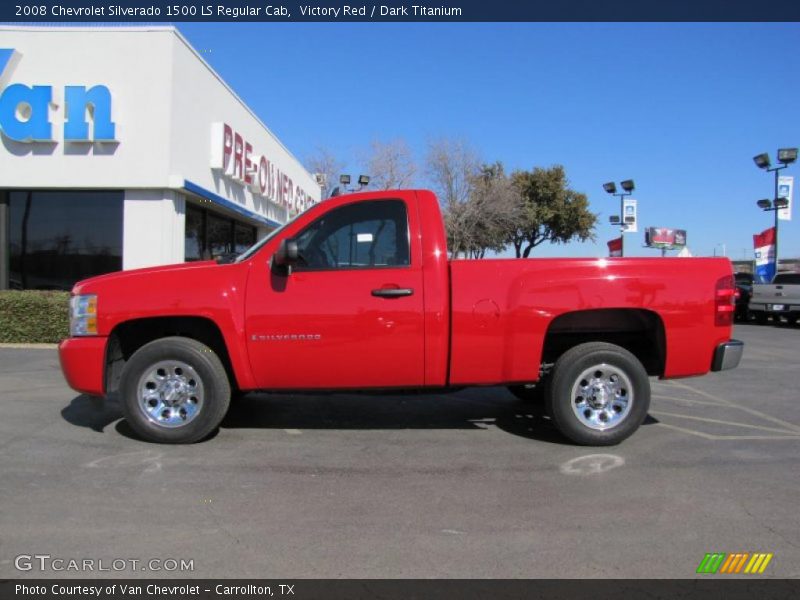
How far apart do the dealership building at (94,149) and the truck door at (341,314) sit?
325 inches

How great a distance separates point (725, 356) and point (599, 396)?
43.9 inches

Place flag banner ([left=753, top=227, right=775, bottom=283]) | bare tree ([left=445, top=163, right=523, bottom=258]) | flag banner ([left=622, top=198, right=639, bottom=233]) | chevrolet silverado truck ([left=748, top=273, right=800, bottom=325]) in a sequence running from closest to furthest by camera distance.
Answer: chevrolet silverado truck ([left=748, top=273, right=800, bottom=325])
flag banner ([left=753, top=227, right=775, bottom=283])
flag banner ([left=622, top=198, right=639, bottom=233])
bare tree ([left=445, top=163, right=523, bottom=258])

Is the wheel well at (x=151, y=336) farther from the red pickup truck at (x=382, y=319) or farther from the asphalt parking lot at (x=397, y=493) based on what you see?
the asphalt parking lot at (x=397, y=493)

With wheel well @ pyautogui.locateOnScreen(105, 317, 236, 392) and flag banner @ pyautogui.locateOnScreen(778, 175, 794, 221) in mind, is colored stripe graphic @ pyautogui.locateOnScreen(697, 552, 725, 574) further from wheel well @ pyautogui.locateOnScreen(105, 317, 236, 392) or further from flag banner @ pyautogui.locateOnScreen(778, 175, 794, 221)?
flag banner @ pyautogui.locateOnScreen(778, 175, 794, 221)

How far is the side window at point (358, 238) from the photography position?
5055 millimetres

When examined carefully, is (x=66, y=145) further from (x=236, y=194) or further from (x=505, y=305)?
(x=505, y=305)

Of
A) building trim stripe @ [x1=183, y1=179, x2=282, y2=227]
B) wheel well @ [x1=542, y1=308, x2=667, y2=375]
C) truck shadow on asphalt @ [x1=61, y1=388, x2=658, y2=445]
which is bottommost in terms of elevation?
truck shadow on asphalt @ [x1=61, y1=388, x2=658, y2=445]

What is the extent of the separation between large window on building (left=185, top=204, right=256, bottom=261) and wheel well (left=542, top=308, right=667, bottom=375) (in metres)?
8.68

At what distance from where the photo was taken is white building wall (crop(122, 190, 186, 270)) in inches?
486

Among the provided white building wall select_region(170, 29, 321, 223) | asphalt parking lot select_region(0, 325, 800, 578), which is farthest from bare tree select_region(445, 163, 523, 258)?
asphalt parking lot select_region(0, 325, 800, 578)

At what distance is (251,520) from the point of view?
3678 mm

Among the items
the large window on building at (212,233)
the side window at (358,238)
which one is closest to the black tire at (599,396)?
the side window at (358,238)

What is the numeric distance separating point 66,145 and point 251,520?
1107 cm

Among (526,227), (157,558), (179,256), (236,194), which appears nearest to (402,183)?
(526,227)
